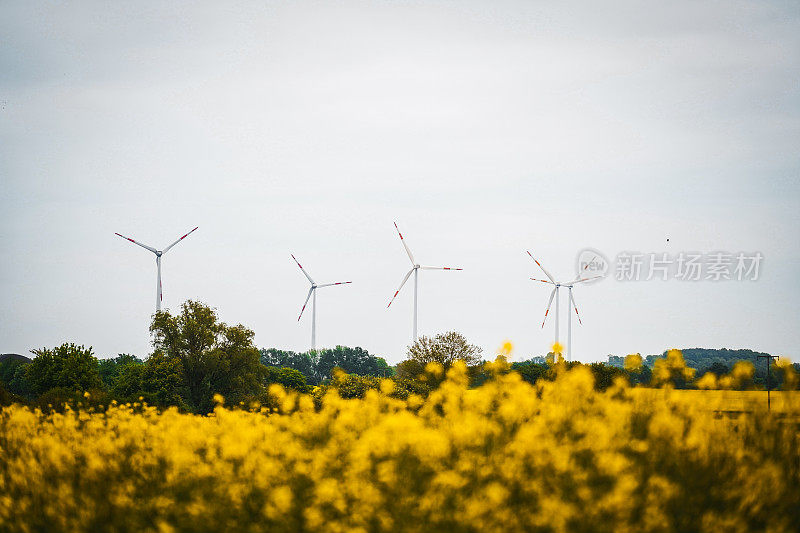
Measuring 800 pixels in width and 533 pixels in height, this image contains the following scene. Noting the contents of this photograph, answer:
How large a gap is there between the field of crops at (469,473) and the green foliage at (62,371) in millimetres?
43431

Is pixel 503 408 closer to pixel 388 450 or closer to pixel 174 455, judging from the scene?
pixel 388 450

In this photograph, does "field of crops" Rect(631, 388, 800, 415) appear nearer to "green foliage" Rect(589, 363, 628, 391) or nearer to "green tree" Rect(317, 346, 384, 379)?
"green foliage" Rect(589, 363, 628, 391)

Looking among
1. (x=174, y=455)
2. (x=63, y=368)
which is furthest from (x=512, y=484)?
(x=63, y=368)

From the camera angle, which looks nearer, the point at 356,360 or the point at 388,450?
the point at 388,450

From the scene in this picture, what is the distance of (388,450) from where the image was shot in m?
15.1

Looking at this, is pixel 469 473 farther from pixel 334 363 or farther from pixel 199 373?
pixel 334 363

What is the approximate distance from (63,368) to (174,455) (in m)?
48.0

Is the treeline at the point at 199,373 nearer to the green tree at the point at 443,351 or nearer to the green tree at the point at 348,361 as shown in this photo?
the green tree at the point at 443,351

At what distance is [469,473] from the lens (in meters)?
13.6

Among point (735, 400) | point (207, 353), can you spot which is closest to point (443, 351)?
point (207, 353)

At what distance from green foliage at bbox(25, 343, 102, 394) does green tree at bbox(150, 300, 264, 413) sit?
1075 cm

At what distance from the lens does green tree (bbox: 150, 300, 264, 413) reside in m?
74.9

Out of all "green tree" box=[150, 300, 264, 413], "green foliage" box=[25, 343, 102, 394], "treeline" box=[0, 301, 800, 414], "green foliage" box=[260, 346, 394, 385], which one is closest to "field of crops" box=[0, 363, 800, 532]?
"treeline" box=[0, 301, 800, 414]

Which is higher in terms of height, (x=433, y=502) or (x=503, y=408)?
(x=503, y=408)
